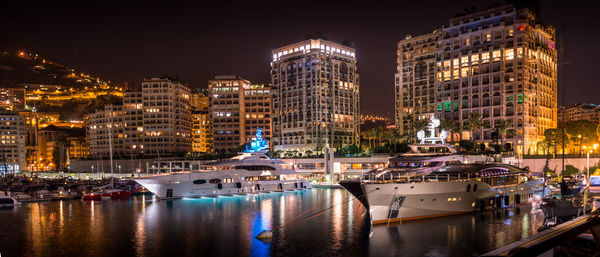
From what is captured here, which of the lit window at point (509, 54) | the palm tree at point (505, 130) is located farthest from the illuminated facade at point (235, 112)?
the lit window at point (509, 54)

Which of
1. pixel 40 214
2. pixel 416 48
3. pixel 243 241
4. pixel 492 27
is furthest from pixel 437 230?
pixel 416 48

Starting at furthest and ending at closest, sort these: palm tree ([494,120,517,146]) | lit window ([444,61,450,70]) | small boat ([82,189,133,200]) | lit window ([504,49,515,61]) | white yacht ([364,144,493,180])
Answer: lit window ([444,61,450,70])
lit window ([504,49,515,61])
palm tree ([494,120,517,146])
small boat ([82,189,133,200])
white yacht ([364,144,493,180])

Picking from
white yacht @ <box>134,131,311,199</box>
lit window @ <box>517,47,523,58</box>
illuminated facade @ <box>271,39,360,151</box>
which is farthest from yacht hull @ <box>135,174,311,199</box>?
lit window @ <box>517,47,523,58</box>

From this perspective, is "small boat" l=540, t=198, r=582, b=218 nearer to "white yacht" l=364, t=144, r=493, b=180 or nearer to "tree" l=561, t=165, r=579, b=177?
"white yacht" l=364, t=144, r=493, b=180

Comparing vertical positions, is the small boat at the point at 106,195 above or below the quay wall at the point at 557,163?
below

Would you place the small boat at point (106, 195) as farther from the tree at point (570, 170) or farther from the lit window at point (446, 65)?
the lit window at point (446, 65)

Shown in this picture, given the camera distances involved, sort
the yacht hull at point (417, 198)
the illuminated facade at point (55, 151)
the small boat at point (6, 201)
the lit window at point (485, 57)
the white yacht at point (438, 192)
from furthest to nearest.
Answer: the illuminated facade at point (55, 151) → the lit window at point (485, 57) → the small boat at point (6, 201) → the white yacht at point (438, 192) → the yacht hull at point (417, 198)

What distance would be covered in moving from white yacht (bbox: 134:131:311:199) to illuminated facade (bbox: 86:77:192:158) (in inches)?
3467

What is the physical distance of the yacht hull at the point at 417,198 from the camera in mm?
38312

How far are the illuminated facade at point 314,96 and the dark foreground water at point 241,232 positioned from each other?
9284 centimetres

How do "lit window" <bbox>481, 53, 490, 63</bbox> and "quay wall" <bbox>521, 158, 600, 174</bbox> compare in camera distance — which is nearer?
"quay wall" <bbox>521, 158, 600, 174</bbox>

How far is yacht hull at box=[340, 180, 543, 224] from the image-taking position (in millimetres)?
38312

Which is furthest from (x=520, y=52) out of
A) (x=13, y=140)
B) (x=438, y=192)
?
(x=13, y=140)

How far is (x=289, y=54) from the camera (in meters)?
156
